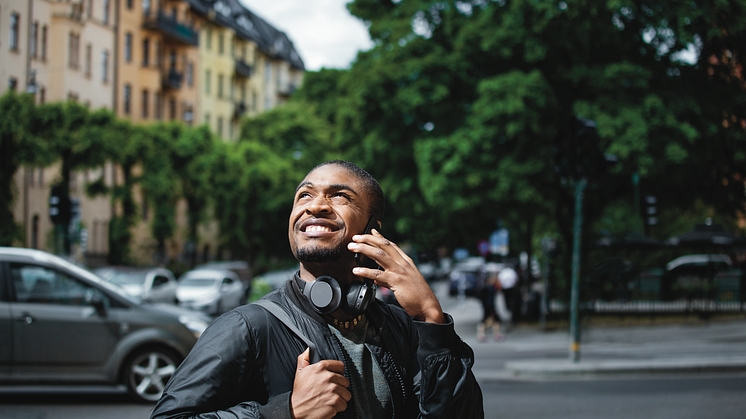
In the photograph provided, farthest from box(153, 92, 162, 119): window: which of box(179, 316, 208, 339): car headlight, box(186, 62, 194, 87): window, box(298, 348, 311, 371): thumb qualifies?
box(298, 348, 311, 371): thumb

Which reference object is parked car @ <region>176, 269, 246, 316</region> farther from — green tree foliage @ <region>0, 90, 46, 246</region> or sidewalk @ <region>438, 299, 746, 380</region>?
sidewalk @ <region>438, 299, 746, 380</region>

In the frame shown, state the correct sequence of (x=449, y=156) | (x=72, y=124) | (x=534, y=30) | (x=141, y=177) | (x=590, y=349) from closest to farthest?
(x=590, y=349) < (x=534, y=30) < (x=449, y=156) < (x=72, y=124) < (x=141, y=177)

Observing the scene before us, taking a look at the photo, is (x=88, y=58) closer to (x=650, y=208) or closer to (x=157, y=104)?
(x=157, y=104)

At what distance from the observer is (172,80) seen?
51.1 metres

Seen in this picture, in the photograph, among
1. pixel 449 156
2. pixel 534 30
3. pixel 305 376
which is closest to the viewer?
pixel 305 376

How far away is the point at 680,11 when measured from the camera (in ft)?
61.5

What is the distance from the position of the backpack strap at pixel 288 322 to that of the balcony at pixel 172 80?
50.7 m

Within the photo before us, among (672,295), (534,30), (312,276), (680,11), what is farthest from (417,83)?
(312,276)

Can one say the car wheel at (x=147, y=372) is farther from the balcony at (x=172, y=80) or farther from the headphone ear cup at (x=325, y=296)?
the balcony at (x=172, y=80)

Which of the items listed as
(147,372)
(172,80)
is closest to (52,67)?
(172,80)

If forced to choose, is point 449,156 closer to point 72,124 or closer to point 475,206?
point 475,206

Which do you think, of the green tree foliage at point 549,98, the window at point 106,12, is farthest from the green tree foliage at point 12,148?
the green tree foliage at point 549,98

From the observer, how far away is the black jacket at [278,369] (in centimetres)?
203

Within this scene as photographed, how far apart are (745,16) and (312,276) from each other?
19.2m
